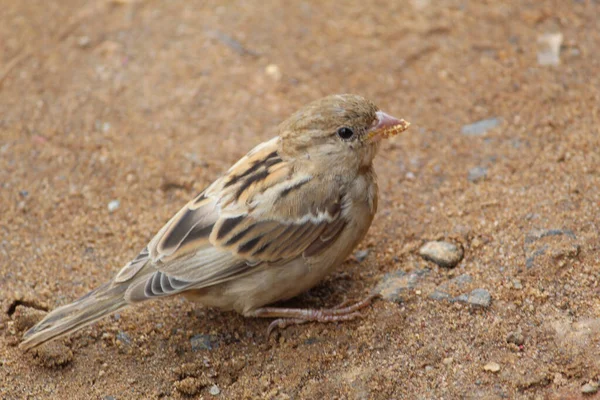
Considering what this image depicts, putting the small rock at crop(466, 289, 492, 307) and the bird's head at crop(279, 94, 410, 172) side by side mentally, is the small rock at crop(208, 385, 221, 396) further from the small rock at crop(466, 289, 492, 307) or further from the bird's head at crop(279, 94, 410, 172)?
the small rock at crop(466, 289, 492, 307)

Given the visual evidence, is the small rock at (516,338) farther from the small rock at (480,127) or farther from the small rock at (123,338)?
the small rock at (123,338)

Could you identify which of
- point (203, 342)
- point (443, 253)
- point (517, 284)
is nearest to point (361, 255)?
point (443, 253)

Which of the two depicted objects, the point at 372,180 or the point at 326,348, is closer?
the point at 326,348

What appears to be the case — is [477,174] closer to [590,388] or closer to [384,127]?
[384,127]

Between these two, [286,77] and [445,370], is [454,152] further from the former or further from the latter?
[445,370]

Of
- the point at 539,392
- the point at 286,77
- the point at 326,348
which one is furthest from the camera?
the point at 286,77

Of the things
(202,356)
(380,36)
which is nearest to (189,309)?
(202,356)

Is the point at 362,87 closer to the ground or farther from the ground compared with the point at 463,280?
farther from the ground
